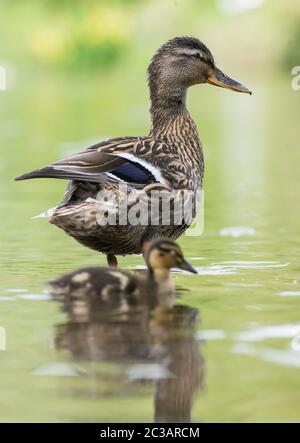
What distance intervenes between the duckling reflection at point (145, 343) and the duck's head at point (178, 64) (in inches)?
76.8

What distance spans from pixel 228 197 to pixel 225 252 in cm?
236

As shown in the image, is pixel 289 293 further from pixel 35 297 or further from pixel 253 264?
pixel 35 297

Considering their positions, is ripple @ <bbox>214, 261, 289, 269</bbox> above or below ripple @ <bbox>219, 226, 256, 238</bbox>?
below

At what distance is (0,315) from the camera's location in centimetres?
421

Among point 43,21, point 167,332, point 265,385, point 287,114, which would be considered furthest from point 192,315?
point 43,21

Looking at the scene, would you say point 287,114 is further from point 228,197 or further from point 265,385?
point 265,385

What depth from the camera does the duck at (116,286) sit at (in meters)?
4.38

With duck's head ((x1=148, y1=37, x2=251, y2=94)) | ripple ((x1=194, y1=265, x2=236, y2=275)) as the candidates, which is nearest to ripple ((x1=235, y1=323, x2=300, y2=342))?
ripple ((x1=194, y1=265, x2=236, y2=275))

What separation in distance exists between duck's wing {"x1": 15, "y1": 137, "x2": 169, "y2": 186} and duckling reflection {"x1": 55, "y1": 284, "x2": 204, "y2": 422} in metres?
0.64

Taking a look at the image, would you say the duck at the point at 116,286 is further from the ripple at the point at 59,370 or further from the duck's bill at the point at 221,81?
the duck's bill at the point at 221,81

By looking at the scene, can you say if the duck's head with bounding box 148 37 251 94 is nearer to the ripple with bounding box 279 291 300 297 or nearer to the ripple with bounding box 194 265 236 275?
the ripple with bounding box 194 265 236 275
